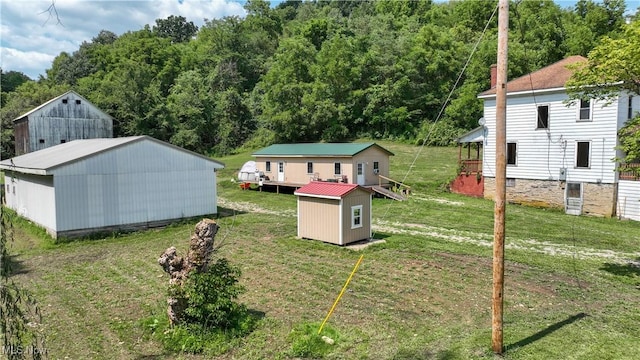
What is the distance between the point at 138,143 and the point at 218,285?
42.5ft

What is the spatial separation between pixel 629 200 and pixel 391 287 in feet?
53.1

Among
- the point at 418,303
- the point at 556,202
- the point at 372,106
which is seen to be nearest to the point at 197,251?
the point at 418,303

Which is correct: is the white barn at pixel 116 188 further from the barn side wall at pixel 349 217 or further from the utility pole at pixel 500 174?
the utility pole at pixel 500 174

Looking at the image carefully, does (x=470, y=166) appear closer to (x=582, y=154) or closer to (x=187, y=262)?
(x=582, y=154)

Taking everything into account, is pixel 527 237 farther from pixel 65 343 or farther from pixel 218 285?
pixel 65 343

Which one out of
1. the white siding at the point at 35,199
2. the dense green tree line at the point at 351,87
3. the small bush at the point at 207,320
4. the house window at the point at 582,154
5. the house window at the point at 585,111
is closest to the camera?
the small bush at the point at 207,320

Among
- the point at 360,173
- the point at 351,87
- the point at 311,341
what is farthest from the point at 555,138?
the point at 351,87

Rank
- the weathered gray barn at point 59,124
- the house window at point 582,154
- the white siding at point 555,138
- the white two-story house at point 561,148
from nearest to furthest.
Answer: the white two-story house at point 561,148 → the white siding at point 555,138 → the house window at point 582,154 → the weathered gray barn at point 59,124

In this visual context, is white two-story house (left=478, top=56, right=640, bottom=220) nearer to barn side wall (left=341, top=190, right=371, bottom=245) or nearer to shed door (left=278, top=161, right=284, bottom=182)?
barn side wall (left=341, top=190, right=371, bottom=245)

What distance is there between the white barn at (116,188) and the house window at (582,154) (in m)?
18.6

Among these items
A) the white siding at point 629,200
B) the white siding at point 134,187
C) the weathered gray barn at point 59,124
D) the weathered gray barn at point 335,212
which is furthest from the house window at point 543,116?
→ the weathered gray barn at point 59,124

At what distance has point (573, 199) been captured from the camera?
21.8m

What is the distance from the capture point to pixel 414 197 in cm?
2525

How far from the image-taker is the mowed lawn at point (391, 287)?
7.58m
